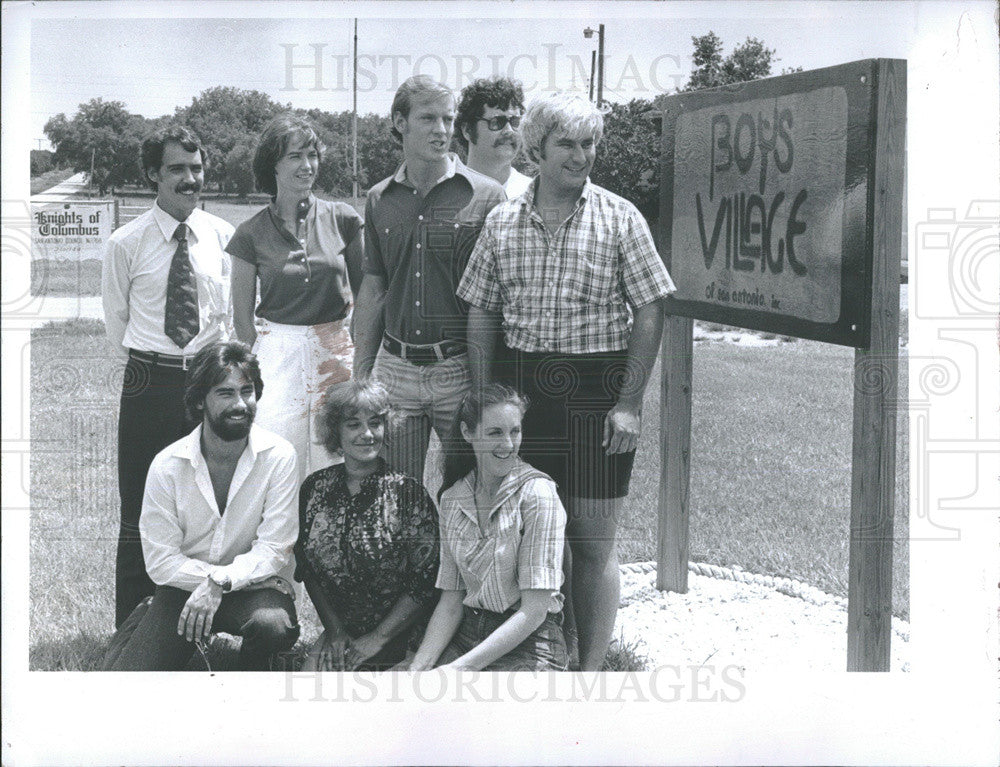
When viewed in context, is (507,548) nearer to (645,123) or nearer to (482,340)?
(482,340)

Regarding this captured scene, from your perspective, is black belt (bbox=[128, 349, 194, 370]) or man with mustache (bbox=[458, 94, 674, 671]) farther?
black belt (bbox=[128, 349, 194, 370])

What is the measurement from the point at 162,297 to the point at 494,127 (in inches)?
48.8

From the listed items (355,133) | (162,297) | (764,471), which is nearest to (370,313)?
(355,133)

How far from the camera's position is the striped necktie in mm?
4102

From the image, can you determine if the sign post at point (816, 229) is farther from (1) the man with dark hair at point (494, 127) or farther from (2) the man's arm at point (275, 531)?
(2) the man's arm at point (275, 531)

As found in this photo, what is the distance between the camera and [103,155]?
4055 mm

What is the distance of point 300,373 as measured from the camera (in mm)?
4129

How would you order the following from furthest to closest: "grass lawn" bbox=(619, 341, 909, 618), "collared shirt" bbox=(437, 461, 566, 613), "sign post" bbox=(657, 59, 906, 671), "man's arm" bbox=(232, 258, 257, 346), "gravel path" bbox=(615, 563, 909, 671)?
"grass lawn" bbox=(619, 341, 909, 618) < "gravel path" bbox=(615, 563, 909, 671) < "man's arm" bbox=(232, 258, 257, 346) < "collared shirt" bbox=(437, 461, 566, 613) < "sign post" bbox=(657, 59, 906, 671)

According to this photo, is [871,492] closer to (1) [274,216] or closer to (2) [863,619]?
(2) [863,619]

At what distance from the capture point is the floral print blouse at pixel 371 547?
4027 millimetres

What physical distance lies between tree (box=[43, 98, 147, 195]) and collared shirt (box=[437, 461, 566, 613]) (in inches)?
61.9

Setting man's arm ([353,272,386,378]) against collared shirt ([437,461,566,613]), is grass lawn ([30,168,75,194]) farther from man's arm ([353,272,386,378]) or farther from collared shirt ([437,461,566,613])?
collared shirt ([437,461,566,613])

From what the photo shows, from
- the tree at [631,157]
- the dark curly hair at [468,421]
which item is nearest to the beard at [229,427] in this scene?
the dark curly hair at [468,421]

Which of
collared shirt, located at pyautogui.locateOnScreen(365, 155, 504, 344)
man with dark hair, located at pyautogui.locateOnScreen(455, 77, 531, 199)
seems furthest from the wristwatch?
man with dark hair, located at pyautogui.locateOnScreen(455, 77, 531, 199)
